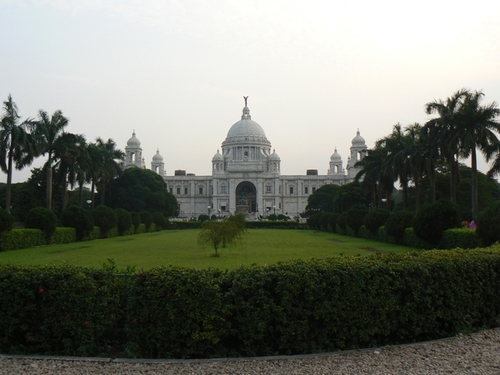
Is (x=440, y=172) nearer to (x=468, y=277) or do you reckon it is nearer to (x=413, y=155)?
(x=413, y=155)

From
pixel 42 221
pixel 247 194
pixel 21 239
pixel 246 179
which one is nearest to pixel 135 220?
→ pixel 42 221

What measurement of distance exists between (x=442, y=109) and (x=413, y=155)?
149 inches

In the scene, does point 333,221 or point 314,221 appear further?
point 314,221

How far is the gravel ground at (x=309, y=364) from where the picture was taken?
6.27 metres

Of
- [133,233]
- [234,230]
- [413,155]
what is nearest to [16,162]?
[133,233]

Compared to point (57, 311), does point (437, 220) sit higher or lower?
higher

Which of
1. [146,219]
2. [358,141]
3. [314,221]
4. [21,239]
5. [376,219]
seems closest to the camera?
[21,239]

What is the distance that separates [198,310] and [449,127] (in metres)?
27.0

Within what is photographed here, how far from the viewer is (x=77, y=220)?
32750 mm

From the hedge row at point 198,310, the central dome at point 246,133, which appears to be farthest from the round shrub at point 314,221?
the central dome at point 246,133

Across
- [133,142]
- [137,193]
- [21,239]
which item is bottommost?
[21,239]

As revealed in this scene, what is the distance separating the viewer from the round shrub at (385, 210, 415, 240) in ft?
92.7

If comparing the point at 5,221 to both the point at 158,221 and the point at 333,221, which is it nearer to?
the point at 333,221

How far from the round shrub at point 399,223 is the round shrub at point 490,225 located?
9.76 metres
